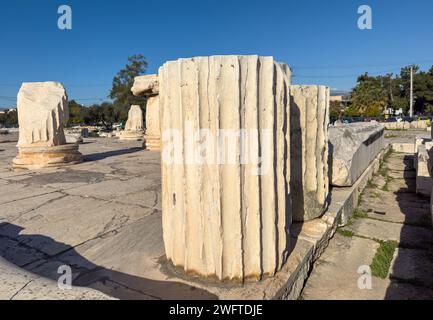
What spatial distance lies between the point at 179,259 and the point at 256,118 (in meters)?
0.97

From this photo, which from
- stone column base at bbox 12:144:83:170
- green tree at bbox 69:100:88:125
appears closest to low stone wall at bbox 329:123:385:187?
stone column base at bbox 12:144:83:170

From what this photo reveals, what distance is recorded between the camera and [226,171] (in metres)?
1.67

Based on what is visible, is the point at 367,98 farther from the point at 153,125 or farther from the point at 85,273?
the point at 85,273

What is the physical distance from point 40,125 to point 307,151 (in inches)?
230

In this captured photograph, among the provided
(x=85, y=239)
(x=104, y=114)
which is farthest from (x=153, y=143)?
(x=104, y=114)

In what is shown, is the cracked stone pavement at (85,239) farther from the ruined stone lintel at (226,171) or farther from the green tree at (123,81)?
the green tree at (123,81)

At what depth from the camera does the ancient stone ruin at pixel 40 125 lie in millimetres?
6250

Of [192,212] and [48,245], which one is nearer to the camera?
[192,212]

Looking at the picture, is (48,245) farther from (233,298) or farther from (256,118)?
(256,118)

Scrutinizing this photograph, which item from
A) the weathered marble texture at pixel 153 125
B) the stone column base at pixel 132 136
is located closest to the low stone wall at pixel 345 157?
the weathered marble texture at pixel 153 125

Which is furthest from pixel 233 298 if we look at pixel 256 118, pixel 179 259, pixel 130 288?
pixel 256 118

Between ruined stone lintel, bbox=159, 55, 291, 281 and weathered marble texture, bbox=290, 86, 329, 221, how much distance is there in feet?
2.89

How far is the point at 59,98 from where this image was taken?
6.52 meters
